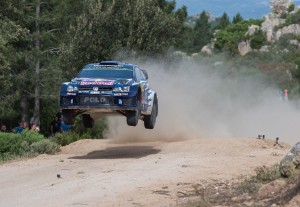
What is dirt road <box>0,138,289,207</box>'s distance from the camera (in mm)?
11250

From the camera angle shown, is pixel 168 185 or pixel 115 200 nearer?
pixel 115 200

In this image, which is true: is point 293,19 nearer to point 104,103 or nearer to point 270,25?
point 270,25

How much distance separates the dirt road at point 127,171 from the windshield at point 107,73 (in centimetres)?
→ 234

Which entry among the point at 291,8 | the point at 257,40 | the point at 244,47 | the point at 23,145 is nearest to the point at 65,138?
the point at 23,145

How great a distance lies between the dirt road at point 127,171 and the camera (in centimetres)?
1125

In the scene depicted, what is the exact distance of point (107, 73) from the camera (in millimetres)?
18312

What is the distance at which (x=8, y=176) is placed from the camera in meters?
14.8

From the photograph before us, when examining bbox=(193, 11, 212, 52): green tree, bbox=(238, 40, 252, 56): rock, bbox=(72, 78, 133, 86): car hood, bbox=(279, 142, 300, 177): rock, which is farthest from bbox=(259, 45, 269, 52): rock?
bbox=(279, 142, 300, 177): rock

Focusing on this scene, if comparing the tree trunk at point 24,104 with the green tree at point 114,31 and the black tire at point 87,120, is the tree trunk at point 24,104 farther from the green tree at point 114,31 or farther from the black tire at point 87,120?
the black tire at point 87,120

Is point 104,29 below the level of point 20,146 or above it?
above

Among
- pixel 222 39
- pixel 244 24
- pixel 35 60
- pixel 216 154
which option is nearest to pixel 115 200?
pixel 216 154

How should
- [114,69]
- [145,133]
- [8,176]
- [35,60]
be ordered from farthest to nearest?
[35,60], [145,133], [114,69], [8,176]

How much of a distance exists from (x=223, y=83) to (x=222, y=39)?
102 metres

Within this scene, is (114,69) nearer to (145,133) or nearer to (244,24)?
(145,133)
